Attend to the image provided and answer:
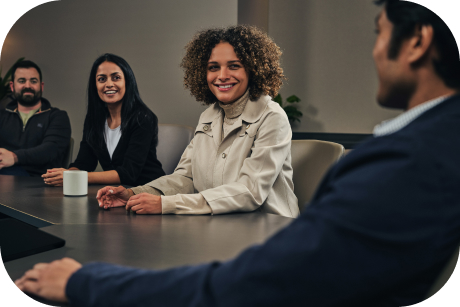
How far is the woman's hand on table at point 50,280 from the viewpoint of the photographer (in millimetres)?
516

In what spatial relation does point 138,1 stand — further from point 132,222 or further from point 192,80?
point 132,222

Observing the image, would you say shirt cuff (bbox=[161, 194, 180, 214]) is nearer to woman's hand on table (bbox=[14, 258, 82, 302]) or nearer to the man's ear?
woman's hand on table (bbox=[14, 258, 82, 302])

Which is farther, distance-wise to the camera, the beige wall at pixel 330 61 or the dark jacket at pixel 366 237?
the beige wall at pixel 330 61

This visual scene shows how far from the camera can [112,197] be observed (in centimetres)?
122

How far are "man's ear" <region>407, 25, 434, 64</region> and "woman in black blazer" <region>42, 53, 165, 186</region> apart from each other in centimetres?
157

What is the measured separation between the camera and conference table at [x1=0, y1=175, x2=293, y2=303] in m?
0.70

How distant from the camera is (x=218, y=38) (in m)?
1.63

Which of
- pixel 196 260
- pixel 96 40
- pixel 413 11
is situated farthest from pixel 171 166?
pixel 96 40

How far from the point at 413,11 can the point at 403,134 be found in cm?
17

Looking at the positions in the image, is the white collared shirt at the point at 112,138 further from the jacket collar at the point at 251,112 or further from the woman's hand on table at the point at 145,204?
the woman's hand on table at the point at 145,204

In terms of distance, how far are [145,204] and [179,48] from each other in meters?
2.71

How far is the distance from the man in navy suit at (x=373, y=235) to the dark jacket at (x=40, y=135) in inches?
94.0

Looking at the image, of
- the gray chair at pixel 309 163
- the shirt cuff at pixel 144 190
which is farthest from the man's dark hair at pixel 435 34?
the shirt cuff at pixel 144 190

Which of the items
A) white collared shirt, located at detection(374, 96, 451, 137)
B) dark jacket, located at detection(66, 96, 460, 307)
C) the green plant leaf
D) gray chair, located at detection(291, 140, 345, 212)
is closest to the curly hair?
gray chair, located at detection(291, 140, 345, 212)
